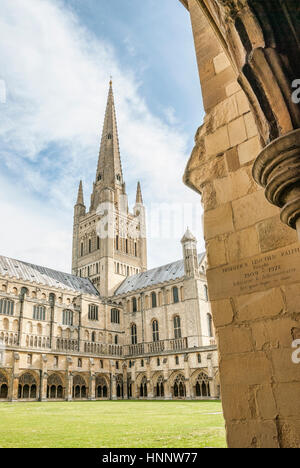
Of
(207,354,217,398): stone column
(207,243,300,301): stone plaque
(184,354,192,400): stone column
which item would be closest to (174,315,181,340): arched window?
(184,354,192,400): stone column

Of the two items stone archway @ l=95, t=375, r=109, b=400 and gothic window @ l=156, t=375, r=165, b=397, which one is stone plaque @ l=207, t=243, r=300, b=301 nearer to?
gothic window @ l=156, t=375, r=165, b=397

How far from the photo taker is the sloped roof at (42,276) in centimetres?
4584

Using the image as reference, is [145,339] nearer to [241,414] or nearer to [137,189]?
[137,189]

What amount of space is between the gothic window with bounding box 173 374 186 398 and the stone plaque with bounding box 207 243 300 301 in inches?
1475

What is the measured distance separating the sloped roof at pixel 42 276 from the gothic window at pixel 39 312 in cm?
453

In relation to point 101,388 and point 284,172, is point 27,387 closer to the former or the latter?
point 101,388

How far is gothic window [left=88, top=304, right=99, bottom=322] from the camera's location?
48.1 metres

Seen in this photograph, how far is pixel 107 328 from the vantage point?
161 ft

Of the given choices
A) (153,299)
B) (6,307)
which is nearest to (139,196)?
(153,299)

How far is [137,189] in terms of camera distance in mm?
70250

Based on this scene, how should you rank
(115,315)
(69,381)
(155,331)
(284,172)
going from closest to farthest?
(284,172), (69,381), (155,331), (115,315)

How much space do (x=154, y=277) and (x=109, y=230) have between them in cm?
1220
